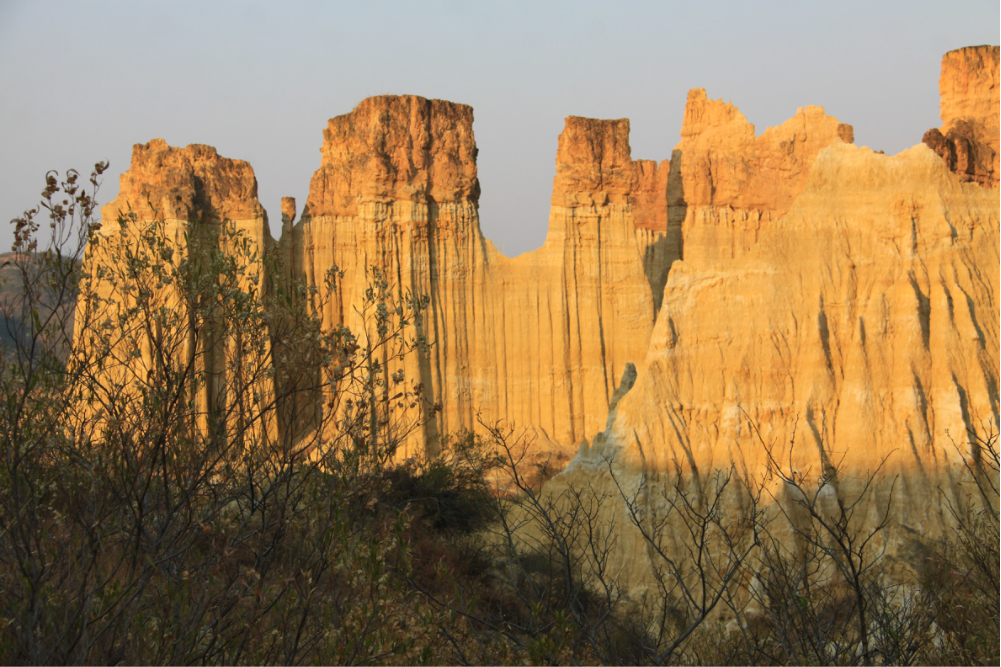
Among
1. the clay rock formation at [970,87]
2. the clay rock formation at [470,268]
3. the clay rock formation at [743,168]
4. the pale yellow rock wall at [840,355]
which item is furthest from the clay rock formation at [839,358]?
the clay rock formation at [470,268]

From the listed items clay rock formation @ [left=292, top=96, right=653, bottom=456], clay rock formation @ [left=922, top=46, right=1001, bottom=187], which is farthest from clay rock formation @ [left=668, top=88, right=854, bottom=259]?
clay rock formation @ [left=922, top=46, right=1001, bottom=187]

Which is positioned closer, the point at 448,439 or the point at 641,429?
the point at 641,429

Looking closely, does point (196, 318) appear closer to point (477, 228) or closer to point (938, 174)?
point (938, 174)

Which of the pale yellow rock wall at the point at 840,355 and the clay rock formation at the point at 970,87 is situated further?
the clay rock formation at the point at 970,87

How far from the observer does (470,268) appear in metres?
33.3

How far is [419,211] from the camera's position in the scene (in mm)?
32562

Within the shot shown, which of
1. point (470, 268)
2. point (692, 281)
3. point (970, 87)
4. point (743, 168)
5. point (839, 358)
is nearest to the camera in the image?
point (839, 358)

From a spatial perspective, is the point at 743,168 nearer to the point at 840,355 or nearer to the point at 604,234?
the point at 604,234

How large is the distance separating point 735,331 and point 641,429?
117 inches

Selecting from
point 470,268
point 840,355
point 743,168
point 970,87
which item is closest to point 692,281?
point 840,355

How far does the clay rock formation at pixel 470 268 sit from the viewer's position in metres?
32.4

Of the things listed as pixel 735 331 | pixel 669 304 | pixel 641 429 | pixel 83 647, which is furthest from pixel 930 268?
pixel 83 647

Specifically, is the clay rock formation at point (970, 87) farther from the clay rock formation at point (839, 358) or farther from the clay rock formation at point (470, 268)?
the clay rock formation at point (470, 268)

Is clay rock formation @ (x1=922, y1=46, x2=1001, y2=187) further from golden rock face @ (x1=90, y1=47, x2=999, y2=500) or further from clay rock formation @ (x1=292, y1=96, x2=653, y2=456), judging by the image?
clay rock formation @ (x1=292, y1=96, x2=653, y2=456)
